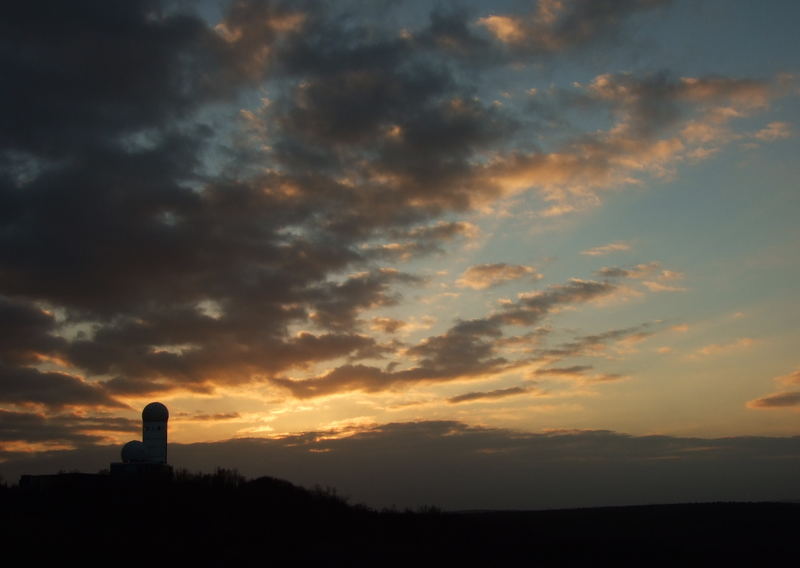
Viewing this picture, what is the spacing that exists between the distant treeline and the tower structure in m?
3.19

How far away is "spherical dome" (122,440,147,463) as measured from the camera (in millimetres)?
42156

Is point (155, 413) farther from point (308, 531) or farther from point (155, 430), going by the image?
point (308, 531)

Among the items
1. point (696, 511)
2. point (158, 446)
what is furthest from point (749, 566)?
point (158, 446)

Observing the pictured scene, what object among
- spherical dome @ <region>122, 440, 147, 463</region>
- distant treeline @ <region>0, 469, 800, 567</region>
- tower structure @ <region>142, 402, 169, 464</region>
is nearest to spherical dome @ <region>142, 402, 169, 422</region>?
tower structure @ <region>142, 402, 169, 464</region>

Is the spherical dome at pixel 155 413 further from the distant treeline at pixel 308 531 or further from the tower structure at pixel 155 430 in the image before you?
the distant treeline at pixel 308 531

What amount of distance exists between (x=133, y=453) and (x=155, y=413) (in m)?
2.78

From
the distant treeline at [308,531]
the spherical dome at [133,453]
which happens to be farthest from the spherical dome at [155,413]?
the distant treeline at [308,531]

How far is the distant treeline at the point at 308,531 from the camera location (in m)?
24.2

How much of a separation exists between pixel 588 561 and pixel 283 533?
39.1 ft

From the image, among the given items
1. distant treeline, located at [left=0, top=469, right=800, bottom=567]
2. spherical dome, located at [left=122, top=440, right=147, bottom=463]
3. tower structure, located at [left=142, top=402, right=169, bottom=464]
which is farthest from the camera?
tower structure, located at [left=142, top=402, right=169, bottom=464]

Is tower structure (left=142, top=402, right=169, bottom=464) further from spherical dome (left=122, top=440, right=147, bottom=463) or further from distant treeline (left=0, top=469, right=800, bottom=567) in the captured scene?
distant treeline (left=0, top=469, right=800, bottom=567)

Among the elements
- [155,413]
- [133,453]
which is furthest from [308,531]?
[155,413]

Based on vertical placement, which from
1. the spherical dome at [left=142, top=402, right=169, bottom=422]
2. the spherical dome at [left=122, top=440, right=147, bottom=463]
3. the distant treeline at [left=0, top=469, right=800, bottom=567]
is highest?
the spherical dome at [left=142, top=402, right=169, bottom=422]

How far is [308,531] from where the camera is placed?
30.1 metres
